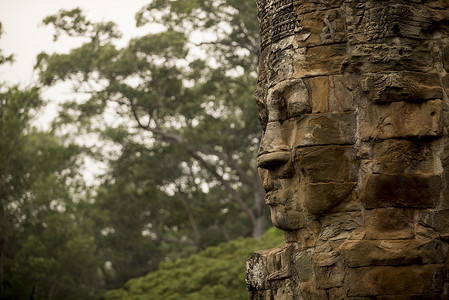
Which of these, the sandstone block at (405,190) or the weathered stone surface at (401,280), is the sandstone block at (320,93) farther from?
the weathered stone surface at (401,280)

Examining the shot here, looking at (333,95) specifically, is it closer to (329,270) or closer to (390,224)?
(390,224)

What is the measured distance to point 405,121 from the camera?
14.8 feet

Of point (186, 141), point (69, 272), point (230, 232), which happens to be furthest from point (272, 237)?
point (230, 232)

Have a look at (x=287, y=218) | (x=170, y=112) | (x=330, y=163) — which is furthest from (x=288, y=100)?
(x=170, y=112)

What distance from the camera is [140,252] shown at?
27469mm

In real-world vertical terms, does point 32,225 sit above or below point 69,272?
above

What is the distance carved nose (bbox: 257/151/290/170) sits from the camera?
4.75 metres

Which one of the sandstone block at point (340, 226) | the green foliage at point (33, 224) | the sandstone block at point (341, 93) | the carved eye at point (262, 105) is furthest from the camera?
the green foliage at point (33, 224)

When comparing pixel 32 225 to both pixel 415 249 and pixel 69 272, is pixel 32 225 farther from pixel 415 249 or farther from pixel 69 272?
pixel 415 249

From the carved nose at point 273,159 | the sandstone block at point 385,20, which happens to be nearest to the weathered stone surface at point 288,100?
the carved nose at point 273,159

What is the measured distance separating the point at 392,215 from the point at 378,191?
17 centimetres

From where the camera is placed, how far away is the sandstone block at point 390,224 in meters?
4.42

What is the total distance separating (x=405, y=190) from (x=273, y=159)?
0.86m

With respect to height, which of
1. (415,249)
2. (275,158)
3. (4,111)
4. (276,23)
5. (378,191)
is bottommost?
(415,249)
